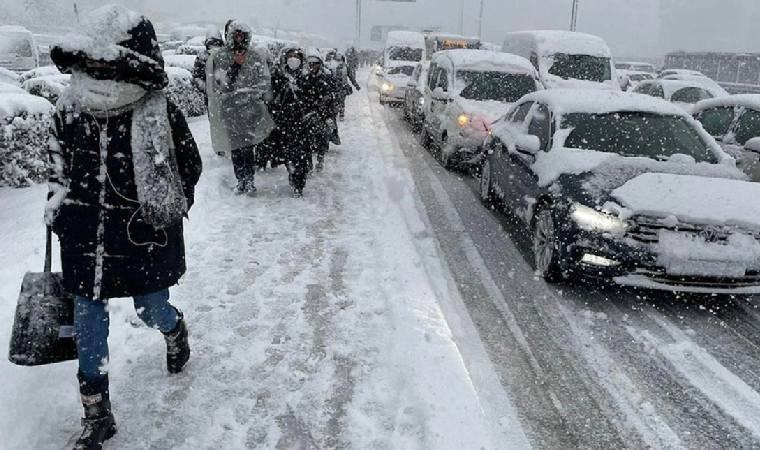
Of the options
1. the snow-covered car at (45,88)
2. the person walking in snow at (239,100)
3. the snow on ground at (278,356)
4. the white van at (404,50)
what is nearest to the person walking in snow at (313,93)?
the person walking in snow at (239,100)

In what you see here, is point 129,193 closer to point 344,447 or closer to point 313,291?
point 344,447

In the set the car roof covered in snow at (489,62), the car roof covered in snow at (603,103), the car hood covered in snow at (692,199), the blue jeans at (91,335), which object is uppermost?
the car roof covered in snow at (489,62)

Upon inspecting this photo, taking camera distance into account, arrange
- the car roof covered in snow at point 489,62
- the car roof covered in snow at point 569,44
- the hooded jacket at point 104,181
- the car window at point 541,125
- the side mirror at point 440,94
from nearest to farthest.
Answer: the hooded jacket at point 104,181
the car window at point 541,125
the side mirror at point 440,94
the car roof covered in snow at point 489,62
the car roof covered in snow at point 569,44

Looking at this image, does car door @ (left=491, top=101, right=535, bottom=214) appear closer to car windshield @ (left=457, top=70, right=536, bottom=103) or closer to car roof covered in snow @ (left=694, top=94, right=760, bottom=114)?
car windshield @ (left=457, top=70, right=536, bottom=103)

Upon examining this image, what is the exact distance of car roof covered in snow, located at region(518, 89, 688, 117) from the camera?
6224 millimetres

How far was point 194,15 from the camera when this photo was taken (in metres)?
108

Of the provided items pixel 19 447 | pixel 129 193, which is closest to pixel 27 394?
pixel 19 447

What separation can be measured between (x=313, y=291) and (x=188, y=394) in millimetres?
1606

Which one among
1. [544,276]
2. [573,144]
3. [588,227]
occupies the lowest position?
[544,276]

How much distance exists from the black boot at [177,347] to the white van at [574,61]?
12.1m

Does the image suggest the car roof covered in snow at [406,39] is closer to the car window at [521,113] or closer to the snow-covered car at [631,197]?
the car window at [521,113]

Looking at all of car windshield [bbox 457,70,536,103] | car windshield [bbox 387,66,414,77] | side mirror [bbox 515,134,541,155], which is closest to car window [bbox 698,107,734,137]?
car windshield [bbox 457,70,536,103]

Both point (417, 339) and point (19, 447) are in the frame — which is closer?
point (19, 447)

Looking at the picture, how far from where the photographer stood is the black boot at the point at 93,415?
2758 mm
